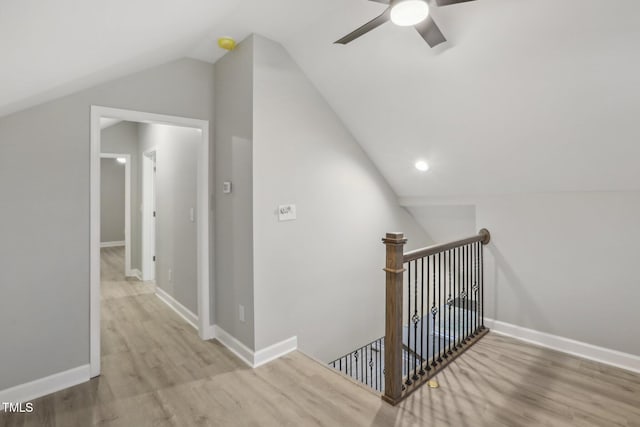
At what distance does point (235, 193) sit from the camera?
2.79 meters

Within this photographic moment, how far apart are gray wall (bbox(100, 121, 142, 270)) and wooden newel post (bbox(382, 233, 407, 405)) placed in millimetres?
4734

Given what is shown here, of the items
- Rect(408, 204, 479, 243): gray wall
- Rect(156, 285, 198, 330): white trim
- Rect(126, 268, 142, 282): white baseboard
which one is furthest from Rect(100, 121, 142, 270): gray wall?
Rect(408, 204, 479, 243): gray wall

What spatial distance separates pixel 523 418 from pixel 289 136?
2.65 m

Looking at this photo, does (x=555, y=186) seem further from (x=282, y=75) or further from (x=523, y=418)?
(x=282, y=75)

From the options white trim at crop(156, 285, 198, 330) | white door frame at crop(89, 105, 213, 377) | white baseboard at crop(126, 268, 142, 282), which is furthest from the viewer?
white baseboard at crop(126, 268, 142, 282)

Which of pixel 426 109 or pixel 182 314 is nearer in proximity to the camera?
pixel 426 109

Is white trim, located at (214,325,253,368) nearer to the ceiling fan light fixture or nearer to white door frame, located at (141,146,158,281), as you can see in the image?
the ceiling fan light fixture

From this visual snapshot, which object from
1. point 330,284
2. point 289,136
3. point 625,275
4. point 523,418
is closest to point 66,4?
point 289,136

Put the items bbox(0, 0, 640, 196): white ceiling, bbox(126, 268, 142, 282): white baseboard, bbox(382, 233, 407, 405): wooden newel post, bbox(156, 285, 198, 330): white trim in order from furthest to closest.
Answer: bbox(126, 268, 142, 282): white baseboard → bbox(156, 285, 198, 330): white trim → bbox(382, 233, 407, 405): wooden newel post → bbox(0, 0, 640, 196): white ceiling

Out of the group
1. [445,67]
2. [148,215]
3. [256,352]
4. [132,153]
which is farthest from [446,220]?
[132,153]

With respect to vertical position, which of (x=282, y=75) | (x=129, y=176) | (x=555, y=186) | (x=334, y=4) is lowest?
(x=555, y=186)

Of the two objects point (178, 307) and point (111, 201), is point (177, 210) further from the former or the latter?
point (111, 201)

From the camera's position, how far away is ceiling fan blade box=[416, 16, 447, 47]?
171 centimetres

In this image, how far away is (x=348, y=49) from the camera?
8.41ft
